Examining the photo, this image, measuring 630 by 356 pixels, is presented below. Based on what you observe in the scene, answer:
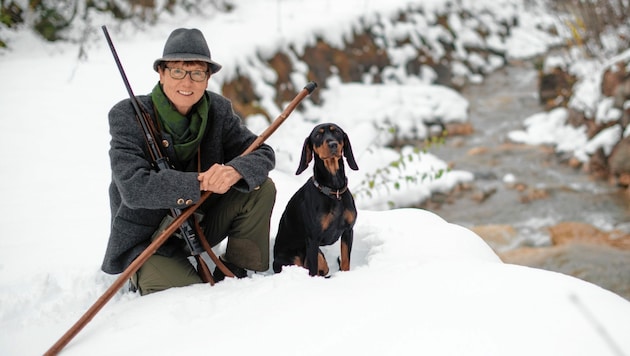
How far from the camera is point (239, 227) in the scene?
2404 mm

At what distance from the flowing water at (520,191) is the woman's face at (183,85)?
3.36 m

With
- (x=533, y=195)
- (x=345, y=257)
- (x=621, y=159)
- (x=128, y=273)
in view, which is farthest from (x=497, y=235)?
(x=128, y=273)

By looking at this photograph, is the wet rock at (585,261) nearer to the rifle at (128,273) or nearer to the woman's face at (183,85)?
the rifle at (128,273)

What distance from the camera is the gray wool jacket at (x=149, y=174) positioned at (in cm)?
197

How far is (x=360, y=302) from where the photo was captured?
5.73ft

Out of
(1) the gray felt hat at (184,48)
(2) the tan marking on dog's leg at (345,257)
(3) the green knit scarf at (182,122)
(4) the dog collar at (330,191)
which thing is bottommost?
(2) the tan marking on dog's leg at (345,257)

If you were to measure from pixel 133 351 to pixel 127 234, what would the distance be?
661 mm

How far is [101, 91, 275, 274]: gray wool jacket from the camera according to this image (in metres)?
1.97

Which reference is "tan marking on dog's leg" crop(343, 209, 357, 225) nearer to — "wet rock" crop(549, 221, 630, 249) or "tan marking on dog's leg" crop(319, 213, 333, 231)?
"tan marking on dog's leg" crop(319, 213, 333, 231)

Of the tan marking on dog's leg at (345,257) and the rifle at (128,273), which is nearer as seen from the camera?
the rifle at (128,273)

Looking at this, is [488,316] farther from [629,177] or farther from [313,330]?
[629,177]

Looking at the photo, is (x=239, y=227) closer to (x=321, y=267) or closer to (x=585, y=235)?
(x=321, y=267)

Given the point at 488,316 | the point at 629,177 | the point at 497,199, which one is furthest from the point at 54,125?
the point at 629,177

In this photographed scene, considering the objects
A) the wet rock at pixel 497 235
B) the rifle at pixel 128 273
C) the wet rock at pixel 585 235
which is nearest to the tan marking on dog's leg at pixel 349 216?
the rifle at pixel 128 273
